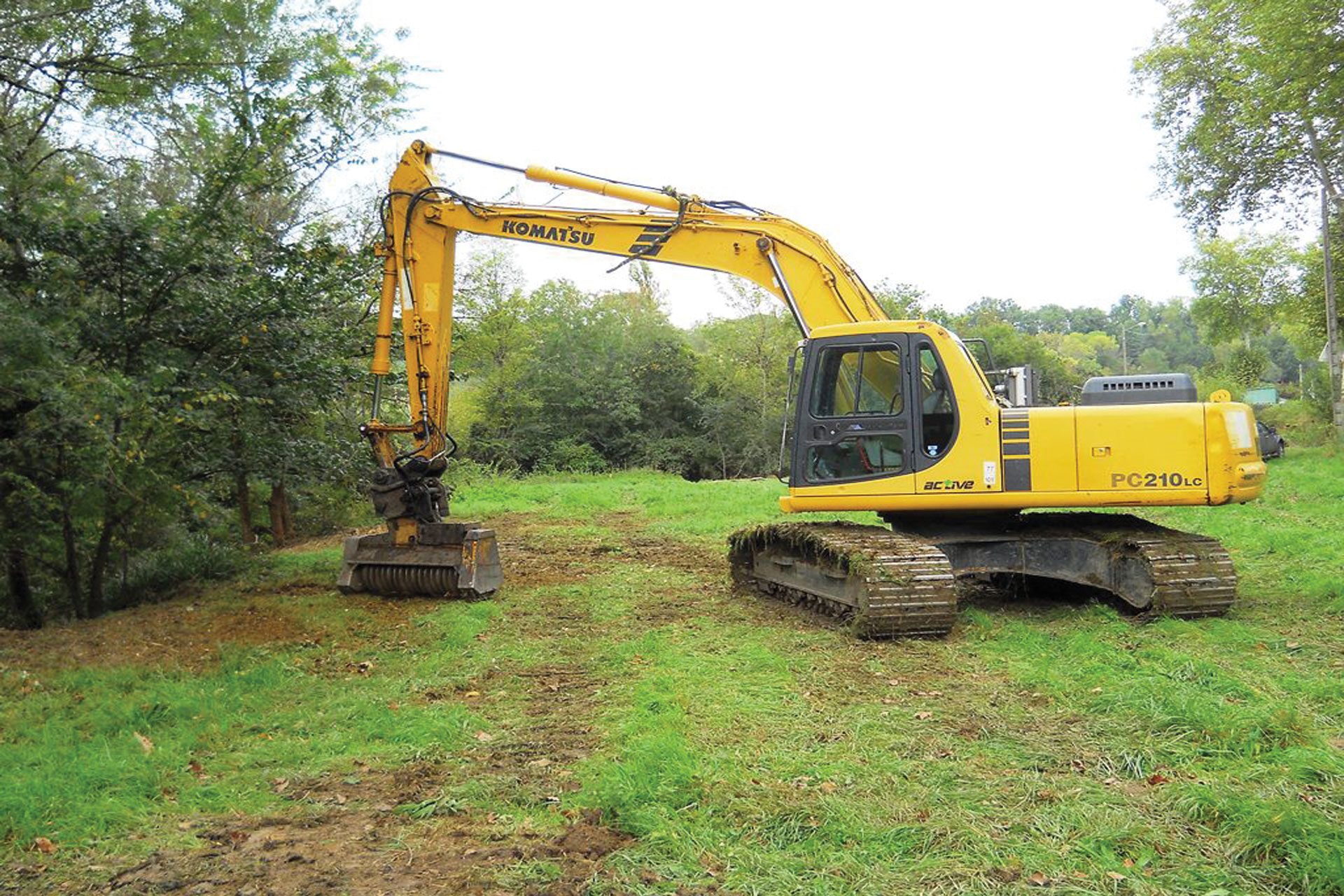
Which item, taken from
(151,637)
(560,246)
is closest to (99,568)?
(151,637)

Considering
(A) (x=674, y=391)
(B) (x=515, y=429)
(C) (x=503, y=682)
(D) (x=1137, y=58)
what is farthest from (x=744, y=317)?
(C) (x=503, y=682)

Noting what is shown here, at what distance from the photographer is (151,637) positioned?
758 cm

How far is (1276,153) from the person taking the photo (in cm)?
1909

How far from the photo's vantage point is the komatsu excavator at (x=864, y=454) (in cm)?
731

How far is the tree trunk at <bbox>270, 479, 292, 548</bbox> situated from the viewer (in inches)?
594

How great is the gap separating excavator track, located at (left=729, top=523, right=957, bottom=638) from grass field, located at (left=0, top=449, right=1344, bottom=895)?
18 cm

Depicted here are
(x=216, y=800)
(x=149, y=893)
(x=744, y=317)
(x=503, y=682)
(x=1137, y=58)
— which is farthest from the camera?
(x=744, y=317)

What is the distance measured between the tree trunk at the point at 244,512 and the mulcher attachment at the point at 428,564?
157 inches

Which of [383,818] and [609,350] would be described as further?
[609,350]

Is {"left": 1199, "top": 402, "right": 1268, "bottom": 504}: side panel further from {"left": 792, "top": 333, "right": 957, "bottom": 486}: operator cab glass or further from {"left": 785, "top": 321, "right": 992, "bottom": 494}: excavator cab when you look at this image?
{"left": 792, "top": 333, "right": 957, "bottom": 486}: operator cab glass

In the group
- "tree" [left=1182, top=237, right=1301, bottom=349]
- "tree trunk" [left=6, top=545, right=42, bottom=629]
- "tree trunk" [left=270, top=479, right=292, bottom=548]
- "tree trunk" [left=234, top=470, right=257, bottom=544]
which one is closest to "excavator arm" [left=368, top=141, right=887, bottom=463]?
"tree trunk" [left=6, top=545, right=42, bottom=629]

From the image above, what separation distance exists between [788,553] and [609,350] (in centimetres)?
3170

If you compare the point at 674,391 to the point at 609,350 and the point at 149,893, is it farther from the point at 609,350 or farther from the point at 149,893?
the point at 149,893

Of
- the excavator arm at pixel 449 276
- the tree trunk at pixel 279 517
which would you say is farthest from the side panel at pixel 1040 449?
the tree trunk at pixel 279 517
